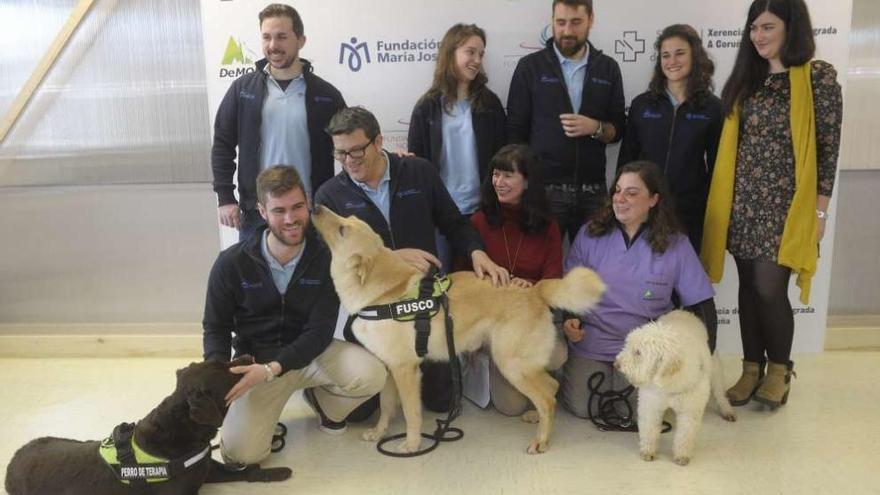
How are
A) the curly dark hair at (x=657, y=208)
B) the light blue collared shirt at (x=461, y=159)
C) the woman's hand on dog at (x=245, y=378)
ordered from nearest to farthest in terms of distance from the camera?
the woman's hand on dog at (x=245, y=378) < the curly dark hair at (x=657, y=208) < the light blue collared shirt at (x=461, y=159)

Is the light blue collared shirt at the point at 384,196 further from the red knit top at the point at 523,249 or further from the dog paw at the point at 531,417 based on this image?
the dog paw at the point at 531,417

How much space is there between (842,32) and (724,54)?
2.04 ft

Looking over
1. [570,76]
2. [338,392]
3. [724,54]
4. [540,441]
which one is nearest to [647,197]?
[570,76]

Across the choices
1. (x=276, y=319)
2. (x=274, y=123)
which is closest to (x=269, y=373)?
(x=276, y=319)

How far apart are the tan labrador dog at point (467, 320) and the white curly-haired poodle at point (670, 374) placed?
0.27m

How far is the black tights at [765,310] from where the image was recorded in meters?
2.80

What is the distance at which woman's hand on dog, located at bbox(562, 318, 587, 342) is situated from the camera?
285cm

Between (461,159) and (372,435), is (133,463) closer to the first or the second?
(372,435)

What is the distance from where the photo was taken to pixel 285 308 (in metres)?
2.61

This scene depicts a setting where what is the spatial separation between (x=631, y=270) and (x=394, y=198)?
1.07 m

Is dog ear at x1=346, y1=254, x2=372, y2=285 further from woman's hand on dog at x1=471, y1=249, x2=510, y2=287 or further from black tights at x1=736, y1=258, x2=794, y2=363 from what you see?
black tights at x1=736, y1=258, x2=794, y2=363

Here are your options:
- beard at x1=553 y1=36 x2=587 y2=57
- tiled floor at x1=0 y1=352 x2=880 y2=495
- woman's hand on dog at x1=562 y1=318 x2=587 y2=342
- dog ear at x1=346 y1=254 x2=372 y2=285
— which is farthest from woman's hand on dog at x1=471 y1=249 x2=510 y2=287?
beard at x1=553 y1=36 x2=587 y2=57

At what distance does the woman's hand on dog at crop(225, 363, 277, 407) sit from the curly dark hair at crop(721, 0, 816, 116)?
2.24m

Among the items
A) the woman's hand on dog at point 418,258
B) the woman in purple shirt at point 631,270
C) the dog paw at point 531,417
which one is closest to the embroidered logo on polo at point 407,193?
the woman's hand on dog at point 418,258
